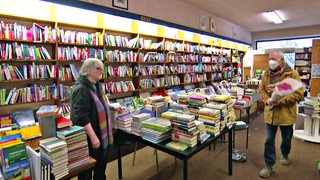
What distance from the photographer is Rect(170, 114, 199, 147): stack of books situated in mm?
2076

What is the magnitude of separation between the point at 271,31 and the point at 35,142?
11.5 meters

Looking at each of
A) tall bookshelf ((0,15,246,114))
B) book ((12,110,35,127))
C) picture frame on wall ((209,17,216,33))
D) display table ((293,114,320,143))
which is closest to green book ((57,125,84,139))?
book ((12,110,35,127))

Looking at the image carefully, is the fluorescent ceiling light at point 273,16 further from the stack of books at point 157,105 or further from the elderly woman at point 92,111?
the elderly woman at point 92,111

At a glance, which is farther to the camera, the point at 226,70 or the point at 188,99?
the point at 226,70

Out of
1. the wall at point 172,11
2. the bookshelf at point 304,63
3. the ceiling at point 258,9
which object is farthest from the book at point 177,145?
the bookshelf at point 304,63

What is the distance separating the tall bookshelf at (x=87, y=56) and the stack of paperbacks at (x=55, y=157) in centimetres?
198

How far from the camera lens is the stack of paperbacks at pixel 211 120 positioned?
2.36 meters

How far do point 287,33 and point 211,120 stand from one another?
10.3 metres

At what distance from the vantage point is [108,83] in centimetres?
418

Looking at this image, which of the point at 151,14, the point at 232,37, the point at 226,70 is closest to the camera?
the point at 151,14

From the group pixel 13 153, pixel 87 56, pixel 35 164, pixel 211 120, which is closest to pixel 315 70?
pixel 211 120

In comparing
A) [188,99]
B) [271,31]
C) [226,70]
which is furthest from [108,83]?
[271,31]

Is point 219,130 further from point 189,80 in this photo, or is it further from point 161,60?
point 189,80

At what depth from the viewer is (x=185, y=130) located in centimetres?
208
